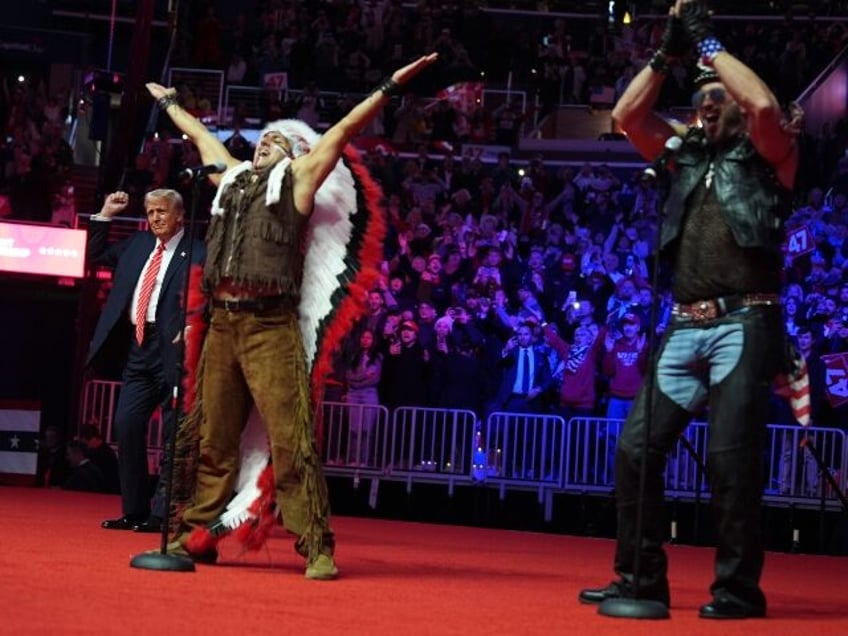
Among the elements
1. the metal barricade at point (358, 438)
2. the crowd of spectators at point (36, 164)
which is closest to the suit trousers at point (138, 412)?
the metal barricade at point (358, 438)

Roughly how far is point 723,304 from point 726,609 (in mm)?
1205

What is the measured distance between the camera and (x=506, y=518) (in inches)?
596

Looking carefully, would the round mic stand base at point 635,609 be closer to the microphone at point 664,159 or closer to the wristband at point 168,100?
the microphone at point 664,159

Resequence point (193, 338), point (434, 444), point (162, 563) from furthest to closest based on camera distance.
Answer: point (434, 444) → point (193, 338) → point (162, 563)

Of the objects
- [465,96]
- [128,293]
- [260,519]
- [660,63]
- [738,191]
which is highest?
[465,96]

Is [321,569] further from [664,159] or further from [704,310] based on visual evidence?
[664,159]

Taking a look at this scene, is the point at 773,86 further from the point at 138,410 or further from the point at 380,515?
the point at 138,410

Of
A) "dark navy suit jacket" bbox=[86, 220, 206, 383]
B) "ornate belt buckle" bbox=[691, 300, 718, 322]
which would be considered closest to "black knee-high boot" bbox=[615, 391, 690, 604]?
"ornate belt buckle" bbox=[691, 300, 718, 322]

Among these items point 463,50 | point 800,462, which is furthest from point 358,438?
point 463,50

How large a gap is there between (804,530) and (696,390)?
837 centimetres

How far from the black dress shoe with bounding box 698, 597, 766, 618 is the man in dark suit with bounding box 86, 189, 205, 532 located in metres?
4.30

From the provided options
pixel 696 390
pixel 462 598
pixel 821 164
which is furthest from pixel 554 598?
pixel 821 164

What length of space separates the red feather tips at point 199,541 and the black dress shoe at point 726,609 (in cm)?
247

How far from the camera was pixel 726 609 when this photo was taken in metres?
6.31
